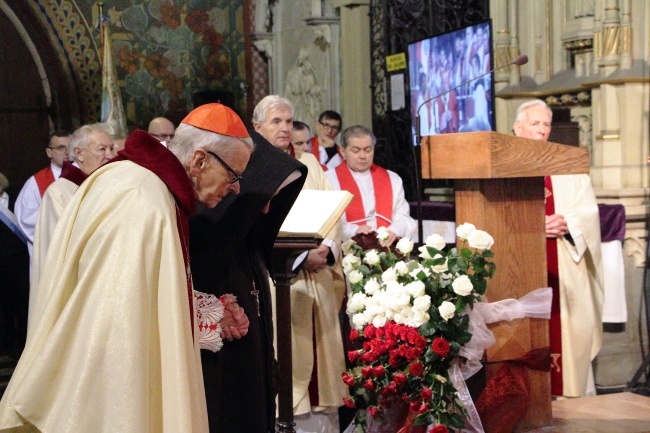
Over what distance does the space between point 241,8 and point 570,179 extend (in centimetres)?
706

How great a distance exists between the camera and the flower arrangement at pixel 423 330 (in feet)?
10.5

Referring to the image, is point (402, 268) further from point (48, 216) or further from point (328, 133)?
point (328, 133)

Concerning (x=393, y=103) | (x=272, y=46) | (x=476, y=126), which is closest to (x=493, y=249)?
(x=476, y=126)

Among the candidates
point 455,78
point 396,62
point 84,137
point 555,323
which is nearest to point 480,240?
point 555,323

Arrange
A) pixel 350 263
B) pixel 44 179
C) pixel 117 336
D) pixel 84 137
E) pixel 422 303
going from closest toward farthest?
pixel 117 336 → pixel 422 303 → pixel 350 263 → pixel 84 137 → pixel 44 179

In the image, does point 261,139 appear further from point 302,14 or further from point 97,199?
point 302,14

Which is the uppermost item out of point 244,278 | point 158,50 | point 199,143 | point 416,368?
point 158,50

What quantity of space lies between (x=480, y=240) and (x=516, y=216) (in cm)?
31

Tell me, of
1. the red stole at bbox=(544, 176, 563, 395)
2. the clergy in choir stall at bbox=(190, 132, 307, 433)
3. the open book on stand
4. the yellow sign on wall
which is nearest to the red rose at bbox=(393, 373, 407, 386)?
the clergy in choir stall at bbox=(190, 132, 307, 433)

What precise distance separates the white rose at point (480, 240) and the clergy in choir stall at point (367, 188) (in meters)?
2.53

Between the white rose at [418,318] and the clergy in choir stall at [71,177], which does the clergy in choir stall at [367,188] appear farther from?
the white rose at [418,318]

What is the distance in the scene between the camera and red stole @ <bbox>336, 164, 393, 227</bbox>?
227 inches

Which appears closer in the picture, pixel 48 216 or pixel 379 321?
pixel 379 321

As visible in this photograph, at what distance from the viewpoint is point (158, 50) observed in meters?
11.0
